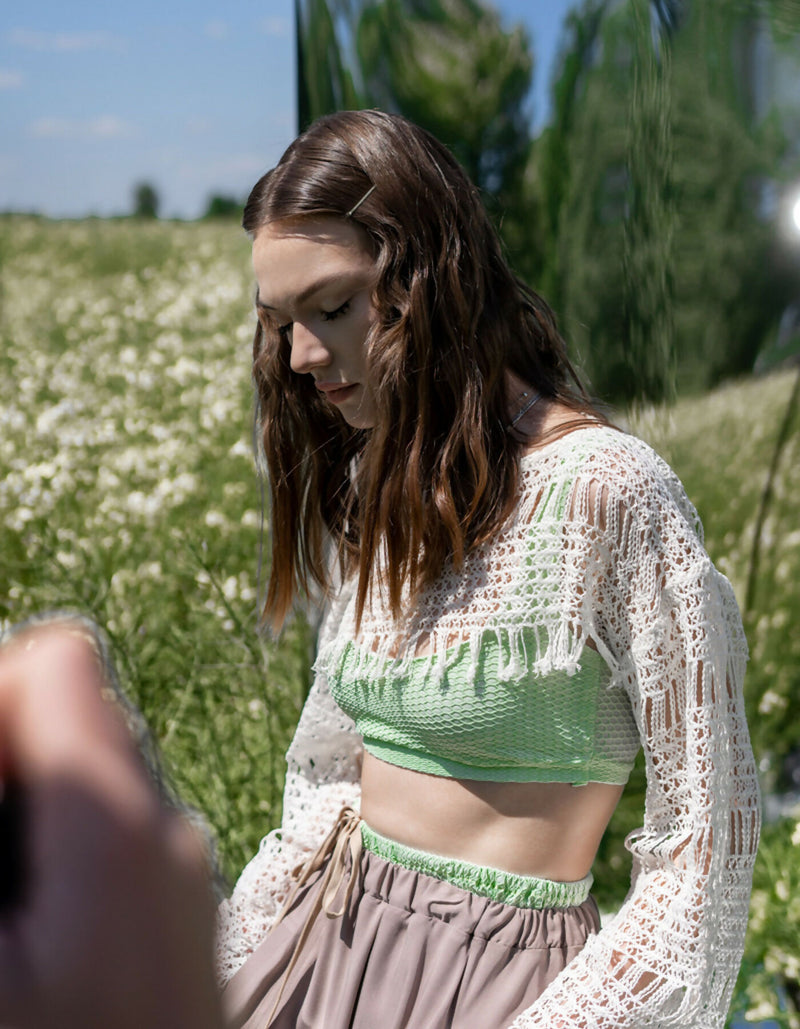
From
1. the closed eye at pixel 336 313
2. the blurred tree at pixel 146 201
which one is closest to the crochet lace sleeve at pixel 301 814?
the closed eye at pixel 336 313

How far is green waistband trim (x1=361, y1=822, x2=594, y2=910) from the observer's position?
1245mm

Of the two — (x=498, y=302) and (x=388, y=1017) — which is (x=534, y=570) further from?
(x=388, y=1017)

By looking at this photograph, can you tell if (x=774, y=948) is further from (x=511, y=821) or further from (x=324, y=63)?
(x=324, y=63)

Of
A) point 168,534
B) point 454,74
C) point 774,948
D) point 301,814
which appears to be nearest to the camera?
point 301,814

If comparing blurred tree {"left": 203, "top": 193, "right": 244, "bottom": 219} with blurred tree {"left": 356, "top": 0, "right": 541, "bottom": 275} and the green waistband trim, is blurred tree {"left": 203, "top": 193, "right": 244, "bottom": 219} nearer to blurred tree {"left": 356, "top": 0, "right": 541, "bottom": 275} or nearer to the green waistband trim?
blurred tree {"left": 356, "top": 0, "right": 541, "bottom": 275}

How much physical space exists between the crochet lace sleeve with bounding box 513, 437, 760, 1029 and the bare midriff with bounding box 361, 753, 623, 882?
0.23 ft

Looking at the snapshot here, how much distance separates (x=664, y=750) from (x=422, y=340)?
503mm

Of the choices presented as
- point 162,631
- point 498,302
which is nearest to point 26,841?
point 498,302

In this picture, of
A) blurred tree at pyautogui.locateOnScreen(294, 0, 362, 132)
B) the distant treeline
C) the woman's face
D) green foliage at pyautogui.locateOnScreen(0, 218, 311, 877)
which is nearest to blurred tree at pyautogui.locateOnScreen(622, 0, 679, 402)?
the distant treeline

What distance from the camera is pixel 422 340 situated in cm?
132

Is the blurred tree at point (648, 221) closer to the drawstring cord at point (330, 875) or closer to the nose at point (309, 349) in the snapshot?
the nose at point (309, 349)

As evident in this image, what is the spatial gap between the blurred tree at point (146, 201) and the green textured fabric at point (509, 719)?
10.4 m

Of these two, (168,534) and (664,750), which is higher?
(664,750)

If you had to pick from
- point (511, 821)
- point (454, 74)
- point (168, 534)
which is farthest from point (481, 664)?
point (168, 534)
